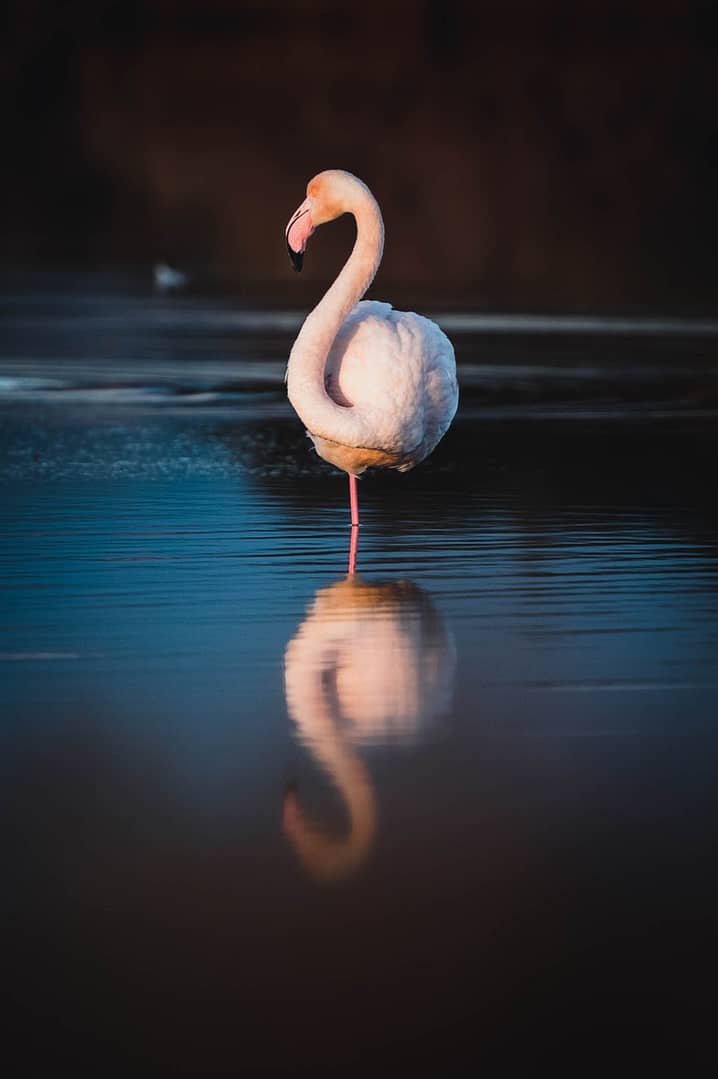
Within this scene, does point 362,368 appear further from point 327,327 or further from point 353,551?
point 353,551

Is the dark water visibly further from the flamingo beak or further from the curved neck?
the flamingo beak

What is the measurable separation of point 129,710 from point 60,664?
62cm

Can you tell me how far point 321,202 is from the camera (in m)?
9.89

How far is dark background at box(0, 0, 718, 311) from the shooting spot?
47938 millimetres

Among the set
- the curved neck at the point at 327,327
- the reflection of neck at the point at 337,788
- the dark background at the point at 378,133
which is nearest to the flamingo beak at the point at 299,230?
the curved neck at the point at 327,327

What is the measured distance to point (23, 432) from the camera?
507 inches

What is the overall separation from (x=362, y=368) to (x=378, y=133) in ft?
153

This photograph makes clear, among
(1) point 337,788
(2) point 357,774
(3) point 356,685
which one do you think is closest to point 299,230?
(3) point 356,685

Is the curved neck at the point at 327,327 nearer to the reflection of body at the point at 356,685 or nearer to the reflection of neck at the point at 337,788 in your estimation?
the reflection of body at the point at 356,685

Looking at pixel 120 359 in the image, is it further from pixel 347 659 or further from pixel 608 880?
pixel 608 880

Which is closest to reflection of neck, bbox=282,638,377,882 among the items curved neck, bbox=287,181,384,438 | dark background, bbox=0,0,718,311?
curved neck, bbox=287,181,384,438

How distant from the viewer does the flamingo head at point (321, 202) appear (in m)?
9.85

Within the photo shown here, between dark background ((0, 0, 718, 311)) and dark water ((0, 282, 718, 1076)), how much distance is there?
103ft

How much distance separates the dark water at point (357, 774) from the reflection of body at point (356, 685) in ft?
0.04
